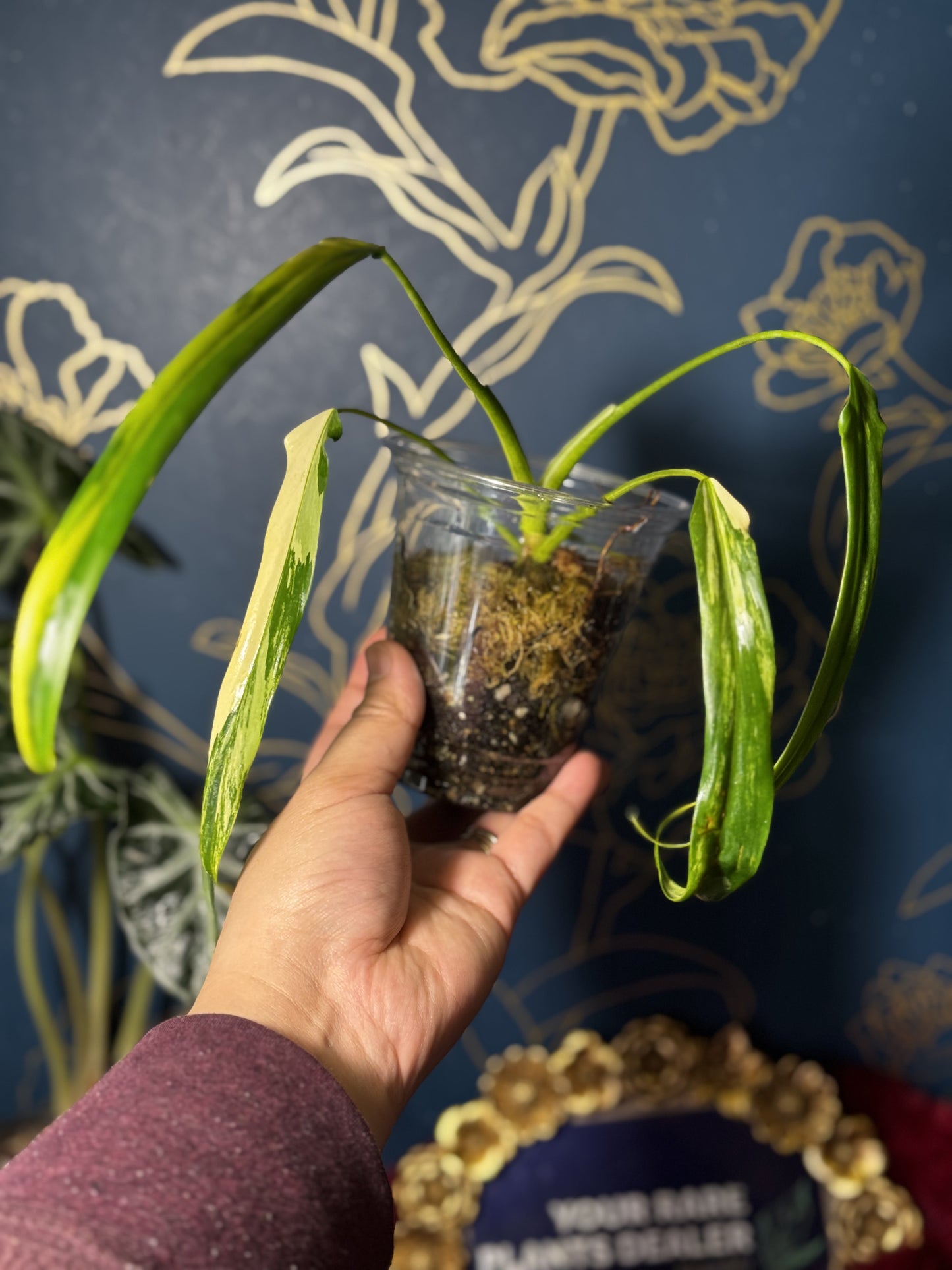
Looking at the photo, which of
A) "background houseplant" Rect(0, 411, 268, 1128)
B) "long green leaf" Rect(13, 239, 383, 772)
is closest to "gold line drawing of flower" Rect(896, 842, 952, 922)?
"background houseplant" Rect(0, 411, 268, 1128)

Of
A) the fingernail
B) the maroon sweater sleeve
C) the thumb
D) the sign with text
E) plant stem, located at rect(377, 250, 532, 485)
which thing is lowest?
the sign with text

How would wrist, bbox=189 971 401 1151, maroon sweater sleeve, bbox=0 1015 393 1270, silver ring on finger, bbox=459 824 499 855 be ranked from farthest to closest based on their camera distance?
silver ring on finger, bbox=459 824 499 855 < wrist, bbox=189 971 401 1151 < maroon sweater sleeve, bbox=0 1015 393 1270

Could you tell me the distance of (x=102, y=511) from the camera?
0.34 m

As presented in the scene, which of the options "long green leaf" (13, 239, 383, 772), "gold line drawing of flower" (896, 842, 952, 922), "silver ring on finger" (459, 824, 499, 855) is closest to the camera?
"long green leaf" (13, 239, 383, 772)

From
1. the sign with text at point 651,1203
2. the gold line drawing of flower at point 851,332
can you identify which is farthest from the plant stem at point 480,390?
the sign with text at point 651,1203

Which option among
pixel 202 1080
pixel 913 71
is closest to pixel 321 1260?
pixel 202 1080

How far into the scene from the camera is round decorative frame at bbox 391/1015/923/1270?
98 cm

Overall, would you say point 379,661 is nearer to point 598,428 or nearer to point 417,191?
point 598,428

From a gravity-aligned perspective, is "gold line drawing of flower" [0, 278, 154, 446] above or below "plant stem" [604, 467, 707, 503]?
above

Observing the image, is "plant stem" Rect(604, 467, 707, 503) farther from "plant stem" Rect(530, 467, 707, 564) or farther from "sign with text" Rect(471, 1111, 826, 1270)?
"sign with text" Rect(471, 1111, 826, 1270)

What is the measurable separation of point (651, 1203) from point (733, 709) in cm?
82

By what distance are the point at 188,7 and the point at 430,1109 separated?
1.29m

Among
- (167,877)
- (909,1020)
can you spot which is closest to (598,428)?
(167,877)

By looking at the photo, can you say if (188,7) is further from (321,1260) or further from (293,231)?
(321,1260)
